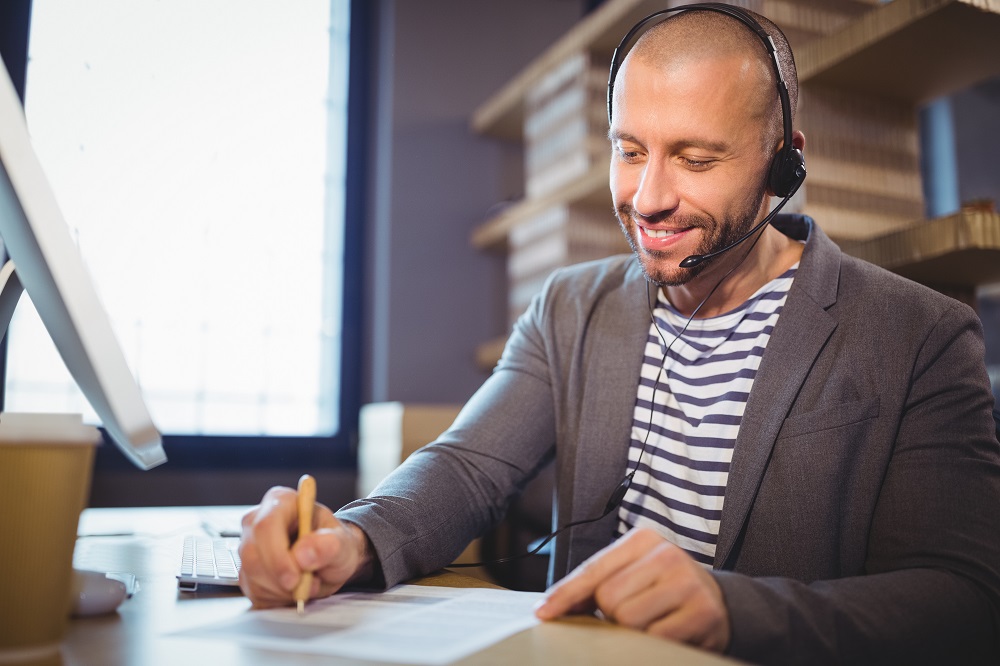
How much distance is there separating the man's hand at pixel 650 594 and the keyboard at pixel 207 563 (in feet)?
1.14

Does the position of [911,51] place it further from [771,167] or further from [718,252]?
[718,252]

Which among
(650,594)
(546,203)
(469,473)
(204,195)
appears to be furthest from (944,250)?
(204,195)

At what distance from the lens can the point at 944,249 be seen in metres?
1.33

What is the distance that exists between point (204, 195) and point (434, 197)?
0.80 meters

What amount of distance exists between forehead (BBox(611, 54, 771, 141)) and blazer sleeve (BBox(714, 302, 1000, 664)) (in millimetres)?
366

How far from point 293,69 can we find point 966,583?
2.79m

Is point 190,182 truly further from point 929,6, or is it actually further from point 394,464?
point 929,6

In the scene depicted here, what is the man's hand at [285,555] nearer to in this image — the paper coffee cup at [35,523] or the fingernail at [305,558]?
the fingernail at [305,558]

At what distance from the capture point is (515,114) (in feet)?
9.57

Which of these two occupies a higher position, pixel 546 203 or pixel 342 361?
pixel 546 203

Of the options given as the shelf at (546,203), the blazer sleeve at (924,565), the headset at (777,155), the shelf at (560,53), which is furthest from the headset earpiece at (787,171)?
the shelf at (560,53)

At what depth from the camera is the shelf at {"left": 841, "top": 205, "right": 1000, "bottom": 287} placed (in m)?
1.31

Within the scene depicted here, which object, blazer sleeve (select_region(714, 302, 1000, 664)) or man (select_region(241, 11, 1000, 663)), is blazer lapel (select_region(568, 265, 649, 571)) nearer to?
man (select_region(241, 11, 1000, 663))

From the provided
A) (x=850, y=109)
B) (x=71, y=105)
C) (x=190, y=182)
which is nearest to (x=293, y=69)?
(x=190, y=182)
